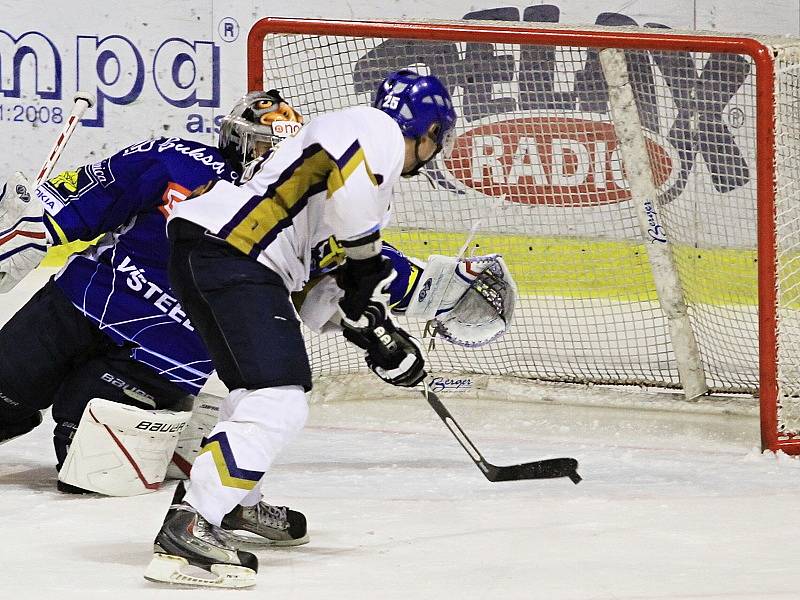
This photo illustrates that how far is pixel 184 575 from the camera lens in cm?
235

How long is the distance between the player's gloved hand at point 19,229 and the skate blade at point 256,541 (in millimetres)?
906

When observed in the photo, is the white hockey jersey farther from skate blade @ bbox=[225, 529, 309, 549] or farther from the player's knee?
the player's knee

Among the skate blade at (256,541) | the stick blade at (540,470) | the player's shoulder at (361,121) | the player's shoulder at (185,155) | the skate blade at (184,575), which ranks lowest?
the stick blade at (540,470)

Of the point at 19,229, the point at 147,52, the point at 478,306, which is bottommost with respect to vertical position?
the point at 478,306

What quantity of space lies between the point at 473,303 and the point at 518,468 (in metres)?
0.50

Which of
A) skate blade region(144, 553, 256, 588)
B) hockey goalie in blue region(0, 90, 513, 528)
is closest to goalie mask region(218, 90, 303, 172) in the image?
hockey goalie in blue region(0, 90, 513, 528)

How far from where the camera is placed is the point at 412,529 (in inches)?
111

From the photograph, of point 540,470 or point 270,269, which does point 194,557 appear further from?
point 540,470

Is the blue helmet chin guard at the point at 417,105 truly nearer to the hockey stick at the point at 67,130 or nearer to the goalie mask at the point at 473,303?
the goalie mask at the point at 473,303

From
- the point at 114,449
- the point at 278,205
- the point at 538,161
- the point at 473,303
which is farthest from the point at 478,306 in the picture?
the point at 538,161

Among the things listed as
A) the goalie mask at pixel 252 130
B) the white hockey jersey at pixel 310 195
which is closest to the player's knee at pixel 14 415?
the goalie mask at pixel 252 130

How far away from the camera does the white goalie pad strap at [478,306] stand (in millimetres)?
3500

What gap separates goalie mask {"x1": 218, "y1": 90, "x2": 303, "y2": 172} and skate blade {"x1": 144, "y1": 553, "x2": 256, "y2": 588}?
3.55 ft

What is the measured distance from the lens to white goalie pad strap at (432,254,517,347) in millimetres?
3500
